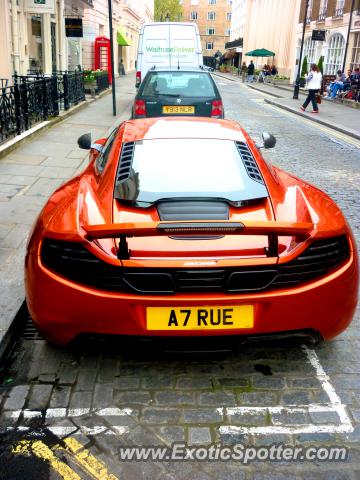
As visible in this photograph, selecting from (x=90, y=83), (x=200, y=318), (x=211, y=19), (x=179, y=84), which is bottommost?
(x=200, y=318)

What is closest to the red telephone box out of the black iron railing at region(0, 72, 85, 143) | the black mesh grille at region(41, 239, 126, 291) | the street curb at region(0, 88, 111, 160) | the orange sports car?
the street curb at region(0, 88, 111, 160)

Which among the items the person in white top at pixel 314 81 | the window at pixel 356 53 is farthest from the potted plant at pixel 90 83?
the window at pixel 356 53

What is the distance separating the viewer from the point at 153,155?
148 inches

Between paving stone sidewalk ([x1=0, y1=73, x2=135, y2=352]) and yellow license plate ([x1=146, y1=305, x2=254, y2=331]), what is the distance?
1247mm

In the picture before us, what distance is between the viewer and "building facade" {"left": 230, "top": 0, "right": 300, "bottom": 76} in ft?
148

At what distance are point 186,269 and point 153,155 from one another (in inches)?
52.3

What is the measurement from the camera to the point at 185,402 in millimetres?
2938

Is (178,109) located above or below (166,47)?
below

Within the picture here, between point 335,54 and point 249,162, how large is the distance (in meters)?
33.8

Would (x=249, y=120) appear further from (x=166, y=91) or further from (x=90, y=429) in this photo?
(x=90, y=429)

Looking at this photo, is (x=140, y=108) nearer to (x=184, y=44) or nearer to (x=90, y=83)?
(x=184, y=44)

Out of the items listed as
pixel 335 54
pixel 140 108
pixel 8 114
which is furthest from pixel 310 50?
pixel 8 114

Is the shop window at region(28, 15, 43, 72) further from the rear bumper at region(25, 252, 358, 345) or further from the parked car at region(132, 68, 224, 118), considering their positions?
the rear bumper at region(25, 252, 358, 345)

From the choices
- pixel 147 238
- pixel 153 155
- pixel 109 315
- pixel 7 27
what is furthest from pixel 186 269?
pixel 7 27
